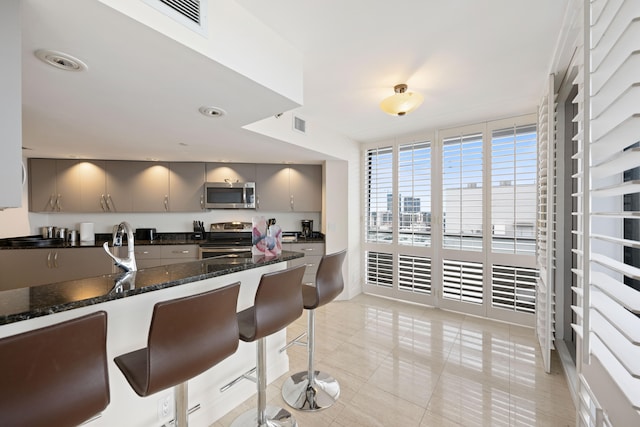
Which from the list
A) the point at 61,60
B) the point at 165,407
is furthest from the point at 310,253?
the point at 61,60

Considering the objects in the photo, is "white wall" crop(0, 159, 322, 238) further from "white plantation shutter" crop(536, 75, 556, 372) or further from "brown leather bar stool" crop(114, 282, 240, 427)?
"brown leather bar stool" crop(114, 282, 240, 427)

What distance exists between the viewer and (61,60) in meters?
1.28

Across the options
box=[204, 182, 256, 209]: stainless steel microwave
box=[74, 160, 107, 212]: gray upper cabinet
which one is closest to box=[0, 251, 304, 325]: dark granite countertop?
box=[204, 182, 256, 209]: stainless steel microwave

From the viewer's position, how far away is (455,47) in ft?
6.06

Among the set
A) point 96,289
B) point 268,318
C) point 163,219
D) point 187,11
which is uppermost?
point 187,11

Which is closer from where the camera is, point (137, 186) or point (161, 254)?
point (161, 254)

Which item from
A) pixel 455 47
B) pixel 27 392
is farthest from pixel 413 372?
pixel 455 47

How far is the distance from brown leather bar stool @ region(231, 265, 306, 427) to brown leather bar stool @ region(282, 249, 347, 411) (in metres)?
0.17

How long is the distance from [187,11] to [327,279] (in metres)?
1.71

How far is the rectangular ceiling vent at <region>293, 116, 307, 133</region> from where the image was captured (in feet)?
9.96

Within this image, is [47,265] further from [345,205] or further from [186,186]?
[345,205]

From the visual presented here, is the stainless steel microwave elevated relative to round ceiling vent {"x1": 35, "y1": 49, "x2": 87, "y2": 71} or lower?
lower

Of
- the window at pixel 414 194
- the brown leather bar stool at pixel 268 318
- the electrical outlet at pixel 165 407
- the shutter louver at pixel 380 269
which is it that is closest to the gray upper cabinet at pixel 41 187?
the electrical outlet at pixel 165 407

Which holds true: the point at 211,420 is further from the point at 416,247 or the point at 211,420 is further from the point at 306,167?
the point at 306,167
